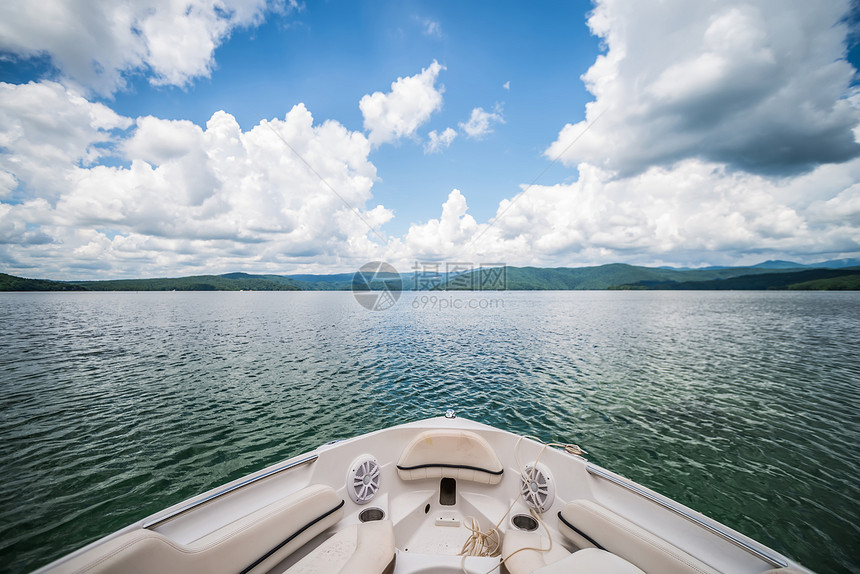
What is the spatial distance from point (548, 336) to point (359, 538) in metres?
29.4

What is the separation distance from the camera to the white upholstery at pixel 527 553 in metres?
3.79

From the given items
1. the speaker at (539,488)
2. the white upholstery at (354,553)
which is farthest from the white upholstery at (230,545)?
the speaker at (539,488)

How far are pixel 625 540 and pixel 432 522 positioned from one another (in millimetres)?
3268

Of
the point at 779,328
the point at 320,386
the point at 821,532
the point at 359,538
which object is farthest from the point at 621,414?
the point at 779,328

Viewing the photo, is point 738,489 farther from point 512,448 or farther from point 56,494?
point 56,494

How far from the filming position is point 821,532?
644cm

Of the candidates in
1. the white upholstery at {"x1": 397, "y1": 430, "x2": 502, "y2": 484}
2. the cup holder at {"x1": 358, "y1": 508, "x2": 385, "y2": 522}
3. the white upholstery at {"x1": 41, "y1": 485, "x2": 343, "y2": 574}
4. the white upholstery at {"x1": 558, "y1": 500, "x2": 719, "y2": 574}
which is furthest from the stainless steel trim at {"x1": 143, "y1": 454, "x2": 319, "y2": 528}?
the white upholstery at {"x1": 558, "y1": 500, "x2": 719, "y2": 574}

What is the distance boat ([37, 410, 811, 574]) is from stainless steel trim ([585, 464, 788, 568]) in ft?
0.05

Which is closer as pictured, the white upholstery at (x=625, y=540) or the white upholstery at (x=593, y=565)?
the white upholstery at (x=593, y=565)

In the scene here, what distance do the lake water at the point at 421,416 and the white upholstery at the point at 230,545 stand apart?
5650 millimetres

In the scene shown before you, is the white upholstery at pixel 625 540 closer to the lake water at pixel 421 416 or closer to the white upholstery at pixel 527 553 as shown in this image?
the white upholstery at pixel 527 553

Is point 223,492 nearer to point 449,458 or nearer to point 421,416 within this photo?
point 449,458

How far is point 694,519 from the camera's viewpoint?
354 cm

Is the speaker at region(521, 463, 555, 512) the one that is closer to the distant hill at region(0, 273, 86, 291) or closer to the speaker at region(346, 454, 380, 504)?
the speaker at region(346, 454, 380, 504)
